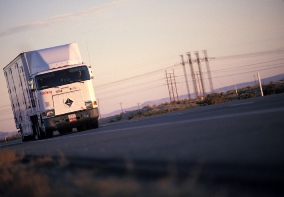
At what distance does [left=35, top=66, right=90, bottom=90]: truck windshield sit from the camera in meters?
26.2

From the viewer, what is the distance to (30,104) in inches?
1125

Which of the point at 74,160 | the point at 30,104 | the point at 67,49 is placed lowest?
the point at 74,160

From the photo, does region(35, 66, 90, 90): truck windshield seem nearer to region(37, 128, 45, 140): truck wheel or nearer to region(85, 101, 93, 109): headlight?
region(85, 101, 93, 109): headlight

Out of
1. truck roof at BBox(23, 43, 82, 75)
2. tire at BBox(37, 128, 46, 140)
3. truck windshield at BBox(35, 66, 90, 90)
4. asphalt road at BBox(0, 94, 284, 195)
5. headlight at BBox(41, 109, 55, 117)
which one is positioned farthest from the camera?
tire at BBox(37, 128, 46, 140)

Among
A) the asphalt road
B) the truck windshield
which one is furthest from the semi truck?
the asphalt road

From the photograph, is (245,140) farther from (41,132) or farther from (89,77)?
(41,132)

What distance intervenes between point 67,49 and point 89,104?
3.20 meters

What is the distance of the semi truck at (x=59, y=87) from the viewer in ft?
86.1

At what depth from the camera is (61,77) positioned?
1037 inches

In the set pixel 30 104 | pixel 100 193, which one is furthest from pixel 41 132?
pixel 100 193

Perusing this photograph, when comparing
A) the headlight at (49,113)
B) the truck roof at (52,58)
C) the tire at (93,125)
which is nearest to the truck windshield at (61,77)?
the truck roof at (52,58)

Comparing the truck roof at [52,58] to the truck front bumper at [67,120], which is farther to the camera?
the truck roof at [52,58]

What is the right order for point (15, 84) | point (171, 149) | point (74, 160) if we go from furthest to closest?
point (15, 84)
point (74, 160)
point (171, 149)

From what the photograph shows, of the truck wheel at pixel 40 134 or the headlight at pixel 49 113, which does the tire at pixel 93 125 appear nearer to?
the truck wheel at pixel 40 134
